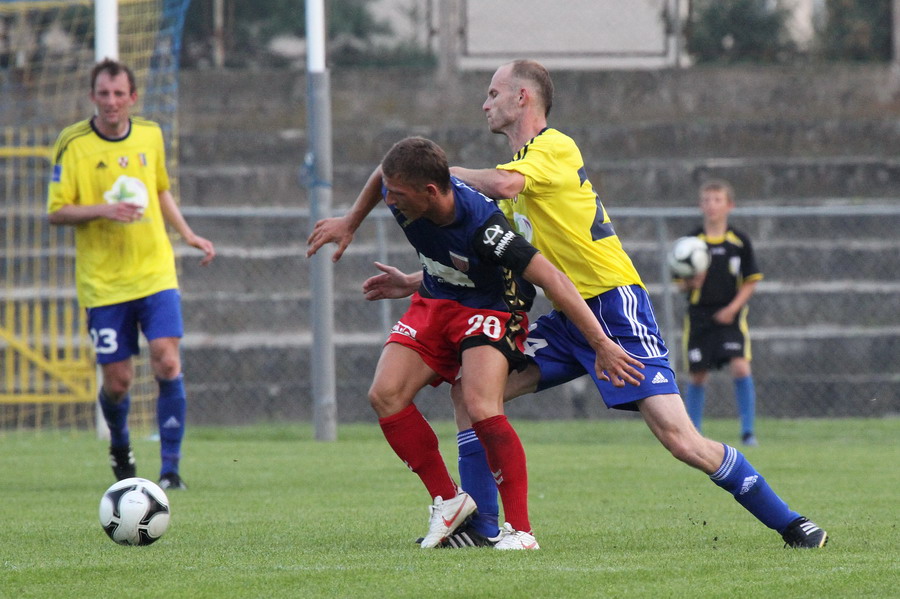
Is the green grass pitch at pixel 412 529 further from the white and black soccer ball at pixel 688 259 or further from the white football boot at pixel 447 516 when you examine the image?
the white and black soccer ball at pixel 688 259

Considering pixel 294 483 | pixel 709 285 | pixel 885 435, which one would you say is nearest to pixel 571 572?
pixel 294 483

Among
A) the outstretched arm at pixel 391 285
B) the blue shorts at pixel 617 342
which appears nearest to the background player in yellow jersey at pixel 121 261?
the outstretched arm at pixel 391 285

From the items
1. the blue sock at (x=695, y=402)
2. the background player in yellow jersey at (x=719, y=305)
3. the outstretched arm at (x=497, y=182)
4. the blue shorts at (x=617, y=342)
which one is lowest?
the blue sock at (x=695, y=402)

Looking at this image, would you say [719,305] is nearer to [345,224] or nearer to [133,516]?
[345,224]

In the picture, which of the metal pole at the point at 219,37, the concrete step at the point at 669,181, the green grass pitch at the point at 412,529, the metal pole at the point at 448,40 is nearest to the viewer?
the green grass pitch at the point at 412,529

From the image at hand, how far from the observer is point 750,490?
4969 mm

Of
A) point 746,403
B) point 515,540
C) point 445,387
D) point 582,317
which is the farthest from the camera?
point 445,387

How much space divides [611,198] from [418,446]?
11259 millimetres

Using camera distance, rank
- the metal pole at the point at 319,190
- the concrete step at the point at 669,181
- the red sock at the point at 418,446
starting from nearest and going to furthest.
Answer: the red sock at the point at 418,446
the metal pole at the point at 319,190
the concrete step at the point at 669,181

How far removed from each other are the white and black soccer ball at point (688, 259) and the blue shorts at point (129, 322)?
200 inches

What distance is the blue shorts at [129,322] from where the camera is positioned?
24.9 feet

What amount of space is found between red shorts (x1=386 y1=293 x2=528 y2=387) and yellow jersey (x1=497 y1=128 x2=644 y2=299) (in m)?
0.28

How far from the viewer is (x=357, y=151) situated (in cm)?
1683

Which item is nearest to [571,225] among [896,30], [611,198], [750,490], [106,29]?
[750,490]
